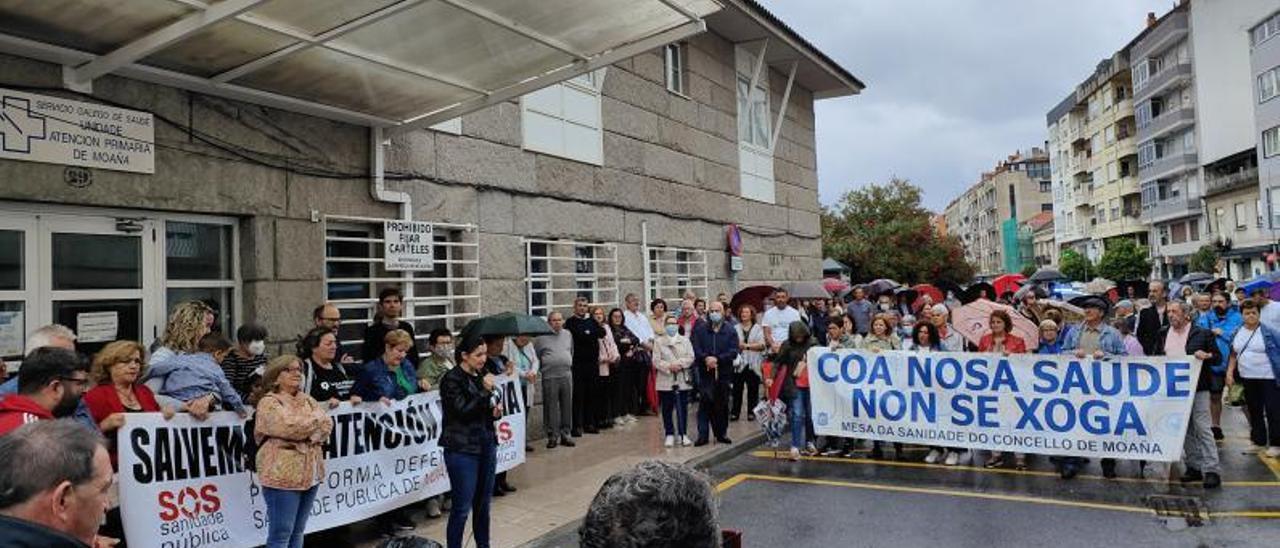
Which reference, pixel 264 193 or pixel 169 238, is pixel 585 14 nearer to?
pixel 264 193

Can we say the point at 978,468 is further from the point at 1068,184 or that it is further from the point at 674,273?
the point at 1068,184

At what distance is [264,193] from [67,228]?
1.58 m

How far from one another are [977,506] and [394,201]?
21.4 ft

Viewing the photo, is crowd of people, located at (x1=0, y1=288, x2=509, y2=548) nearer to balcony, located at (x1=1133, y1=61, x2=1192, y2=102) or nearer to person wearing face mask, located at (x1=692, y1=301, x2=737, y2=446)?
person wearing face mask, located at (x1=692, y1=301, x2=737, y2=446)

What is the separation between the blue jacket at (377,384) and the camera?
630 centimetres

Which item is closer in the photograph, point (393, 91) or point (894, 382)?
point (393, 91)

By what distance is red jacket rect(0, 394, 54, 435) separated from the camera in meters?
3.31

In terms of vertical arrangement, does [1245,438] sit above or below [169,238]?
below

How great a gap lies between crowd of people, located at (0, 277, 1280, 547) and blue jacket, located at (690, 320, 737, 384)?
0.06ft

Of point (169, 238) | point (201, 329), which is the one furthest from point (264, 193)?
point (201, 329)

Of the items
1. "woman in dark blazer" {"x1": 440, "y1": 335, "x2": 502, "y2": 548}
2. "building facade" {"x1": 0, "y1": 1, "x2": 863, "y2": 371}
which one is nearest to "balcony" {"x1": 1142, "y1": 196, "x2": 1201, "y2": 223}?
"building facade" {"x1": 0, "y1": 1, "x2": 863, "y2": 371}

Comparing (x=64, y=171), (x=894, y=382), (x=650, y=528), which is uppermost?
(x=64, y=171)

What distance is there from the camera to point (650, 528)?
162 centimetres

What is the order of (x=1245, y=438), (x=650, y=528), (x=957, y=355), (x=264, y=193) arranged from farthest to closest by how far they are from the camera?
(x=1245, y=438)
(x=957, y=355)
(x=264, y=193)
(x=650, y=528)
